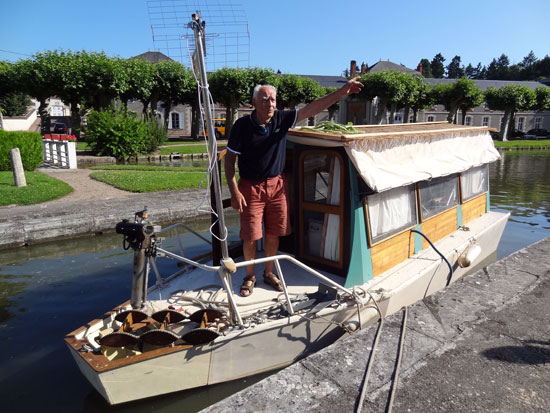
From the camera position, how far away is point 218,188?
380cm

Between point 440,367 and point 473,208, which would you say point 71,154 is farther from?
point 440,367

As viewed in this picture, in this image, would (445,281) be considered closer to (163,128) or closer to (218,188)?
(218,188)

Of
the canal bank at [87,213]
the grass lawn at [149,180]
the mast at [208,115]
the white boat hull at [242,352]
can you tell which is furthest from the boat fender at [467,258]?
the grass lawn at [149,180]

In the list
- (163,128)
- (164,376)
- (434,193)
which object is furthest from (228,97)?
(164,376)

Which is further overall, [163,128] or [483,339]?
[163,128]

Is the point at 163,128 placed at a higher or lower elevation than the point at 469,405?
higher

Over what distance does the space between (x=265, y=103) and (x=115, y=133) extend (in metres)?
19.0

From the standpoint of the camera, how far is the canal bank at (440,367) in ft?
9.50

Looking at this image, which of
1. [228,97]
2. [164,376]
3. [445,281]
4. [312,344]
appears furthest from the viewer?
[228,97]

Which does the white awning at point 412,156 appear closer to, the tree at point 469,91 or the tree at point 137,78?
the tree at point 137,78

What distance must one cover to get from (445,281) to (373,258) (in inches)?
73.9

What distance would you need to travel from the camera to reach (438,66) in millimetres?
137000

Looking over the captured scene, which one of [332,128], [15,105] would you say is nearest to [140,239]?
[332,128]

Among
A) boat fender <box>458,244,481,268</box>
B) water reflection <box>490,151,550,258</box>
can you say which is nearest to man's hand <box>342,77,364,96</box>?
boat fender <box>458,244,481,268</box>
